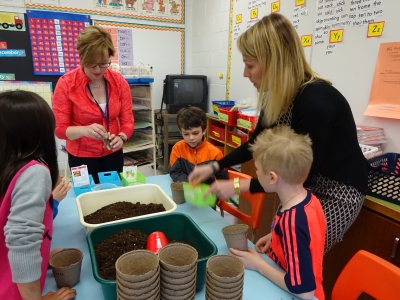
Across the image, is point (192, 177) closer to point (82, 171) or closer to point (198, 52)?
point (82, 171)

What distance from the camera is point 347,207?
3.95ft

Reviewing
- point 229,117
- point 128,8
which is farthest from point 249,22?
point 128,8

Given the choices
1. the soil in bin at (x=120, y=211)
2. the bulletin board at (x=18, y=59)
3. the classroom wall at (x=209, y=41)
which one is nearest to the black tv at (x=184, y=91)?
the classroom wall at (x=209, y=41)

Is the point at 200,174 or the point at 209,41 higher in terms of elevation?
the point at 209,41

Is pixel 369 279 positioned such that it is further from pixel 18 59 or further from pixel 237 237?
pixel 18 59

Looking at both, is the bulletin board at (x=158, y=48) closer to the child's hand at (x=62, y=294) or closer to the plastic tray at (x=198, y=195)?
the plastic tray at (x=198, y=195)

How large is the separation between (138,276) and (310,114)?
0.78m

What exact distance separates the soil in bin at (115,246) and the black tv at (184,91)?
2.91 m

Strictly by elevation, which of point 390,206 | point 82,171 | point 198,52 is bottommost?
point 390,206

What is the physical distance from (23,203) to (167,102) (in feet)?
10.5

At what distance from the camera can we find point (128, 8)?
3812 millimetres

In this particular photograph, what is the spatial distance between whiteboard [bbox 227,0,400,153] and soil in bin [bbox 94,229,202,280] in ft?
5.41

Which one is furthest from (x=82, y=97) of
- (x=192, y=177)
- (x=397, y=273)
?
(x=397, y=273)

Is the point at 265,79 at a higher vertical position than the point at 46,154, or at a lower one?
higher
